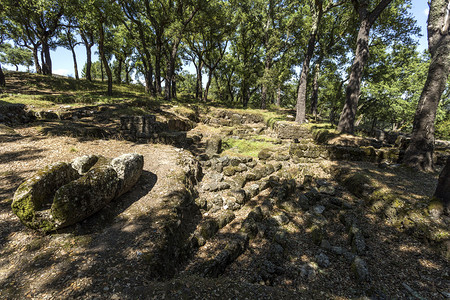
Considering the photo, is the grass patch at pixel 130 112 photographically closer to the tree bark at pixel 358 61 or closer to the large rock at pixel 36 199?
the large rock at pixel 36 199

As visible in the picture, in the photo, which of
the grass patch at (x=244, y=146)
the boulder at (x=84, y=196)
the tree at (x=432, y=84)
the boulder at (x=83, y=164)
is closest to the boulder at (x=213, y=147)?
the grass patch at (x=244, y=146)

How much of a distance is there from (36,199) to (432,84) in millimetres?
14465

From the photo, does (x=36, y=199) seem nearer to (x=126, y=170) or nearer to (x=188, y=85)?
(x=126, y=170)

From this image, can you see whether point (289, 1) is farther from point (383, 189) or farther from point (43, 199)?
point (43, 199)

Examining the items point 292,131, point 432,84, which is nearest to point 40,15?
point 292,131

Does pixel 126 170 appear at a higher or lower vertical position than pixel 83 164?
lower

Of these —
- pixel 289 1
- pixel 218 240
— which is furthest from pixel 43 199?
pixel 289 1

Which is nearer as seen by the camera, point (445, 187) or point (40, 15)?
point (445, 187)

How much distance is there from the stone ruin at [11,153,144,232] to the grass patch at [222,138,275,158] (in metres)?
7.76

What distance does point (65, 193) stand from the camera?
383cm

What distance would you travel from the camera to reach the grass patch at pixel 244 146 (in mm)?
12090

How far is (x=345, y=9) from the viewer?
18609 millimetres

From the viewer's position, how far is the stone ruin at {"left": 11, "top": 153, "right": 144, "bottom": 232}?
3.71m

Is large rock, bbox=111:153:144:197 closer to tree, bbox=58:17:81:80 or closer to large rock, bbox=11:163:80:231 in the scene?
large rock, bbox=11:163:80:231
